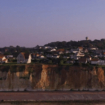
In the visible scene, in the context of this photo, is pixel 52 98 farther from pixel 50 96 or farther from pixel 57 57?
pixel 57 57

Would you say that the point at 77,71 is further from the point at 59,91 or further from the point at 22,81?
the point at 22,81

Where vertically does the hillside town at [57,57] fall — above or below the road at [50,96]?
above

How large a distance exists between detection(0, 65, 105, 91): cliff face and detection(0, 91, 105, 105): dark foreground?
42.8 inches

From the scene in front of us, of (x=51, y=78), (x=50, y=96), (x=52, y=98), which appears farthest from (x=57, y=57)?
(x=52, y=98)

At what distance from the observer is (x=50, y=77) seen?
16516 mm

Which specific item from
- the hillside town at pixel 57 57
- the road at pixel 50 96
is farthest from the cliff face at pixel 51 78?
the hillside town at pixel 57 57

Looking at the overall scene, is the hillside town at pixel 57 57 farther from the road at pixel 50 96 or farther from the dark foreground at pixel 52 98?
the dark foreground at pixel 52 98

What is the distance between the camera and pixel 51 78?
16.5 m

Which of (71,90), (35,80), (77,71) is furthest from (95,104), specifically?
(35,80)

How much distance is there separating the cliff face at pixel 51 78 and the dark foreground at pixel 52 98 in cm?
109

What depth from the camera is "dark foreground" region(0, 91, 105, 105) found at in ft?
43.4

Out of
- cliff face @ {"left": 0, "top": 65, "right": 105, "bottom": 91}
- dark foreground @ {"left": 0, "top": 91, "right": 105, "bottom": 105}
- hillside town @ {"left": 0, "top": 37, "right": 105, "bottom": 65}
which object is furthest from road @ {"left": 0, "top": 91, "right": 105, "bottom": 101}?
hillside town @ {"left": 0, "top": 37, "right": 105, "bottom": 65}

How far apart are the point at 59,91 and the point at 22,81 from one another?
3.68 meters

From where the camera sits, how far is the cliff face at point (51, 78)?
630 inches
